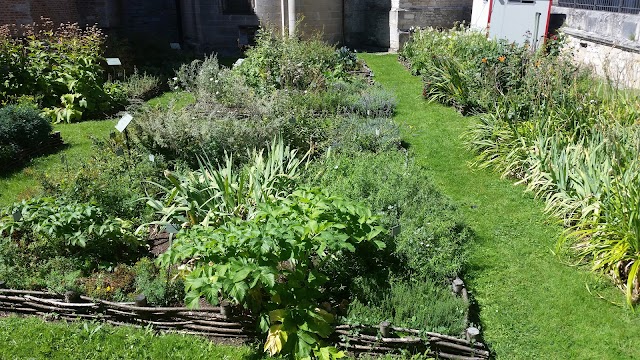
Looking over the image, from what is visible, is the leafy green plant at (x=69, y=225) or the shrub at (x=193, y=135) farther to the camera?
the shrub at (x=193, y=135)

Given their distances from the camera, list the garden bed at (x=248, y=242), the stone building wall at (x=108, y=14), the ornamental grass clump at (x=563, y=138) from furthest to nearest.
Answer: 1. the stone building wall at (x=108, y=14)
2. the ornamental grass clump at (x=563, y=138)
3. the garden bed at (x=248, y=242)

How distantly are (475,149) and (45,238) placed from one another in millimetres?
4999

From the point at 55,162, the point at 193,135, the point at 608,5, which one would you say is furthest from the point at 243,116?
the point at 608,5

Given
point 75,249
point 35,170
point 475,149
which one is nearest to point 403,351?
point 75,249

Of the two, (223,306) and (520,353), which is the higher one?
(223,306)

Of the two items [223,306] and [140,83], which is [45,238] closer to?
[223,306]

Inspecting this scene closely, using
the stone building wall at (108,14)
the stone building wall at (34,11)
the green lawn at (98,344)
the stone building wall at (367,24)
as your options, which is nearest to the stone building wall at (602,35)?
the stone building wall at (367,24)

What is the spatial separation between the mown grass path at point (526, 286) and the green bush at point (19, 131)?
516 cm

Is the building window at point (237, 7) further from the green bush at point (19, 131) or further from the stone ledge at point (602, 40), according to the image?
the green bush at point (19, 131)

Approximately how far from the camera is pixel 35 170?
6.60 meters

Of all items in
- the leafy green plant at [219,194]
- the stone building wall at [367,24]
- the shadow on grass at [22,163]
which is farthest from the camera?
the stone building wall at [367,24]

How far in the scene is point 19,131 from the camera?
7.03 meters

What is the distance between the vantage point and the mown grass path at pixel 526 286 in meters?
3.63

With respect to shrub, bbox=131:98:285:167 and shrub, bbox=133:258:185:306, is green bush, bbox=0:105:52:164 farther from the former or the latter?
shrub, bbox=133:258:185:306
